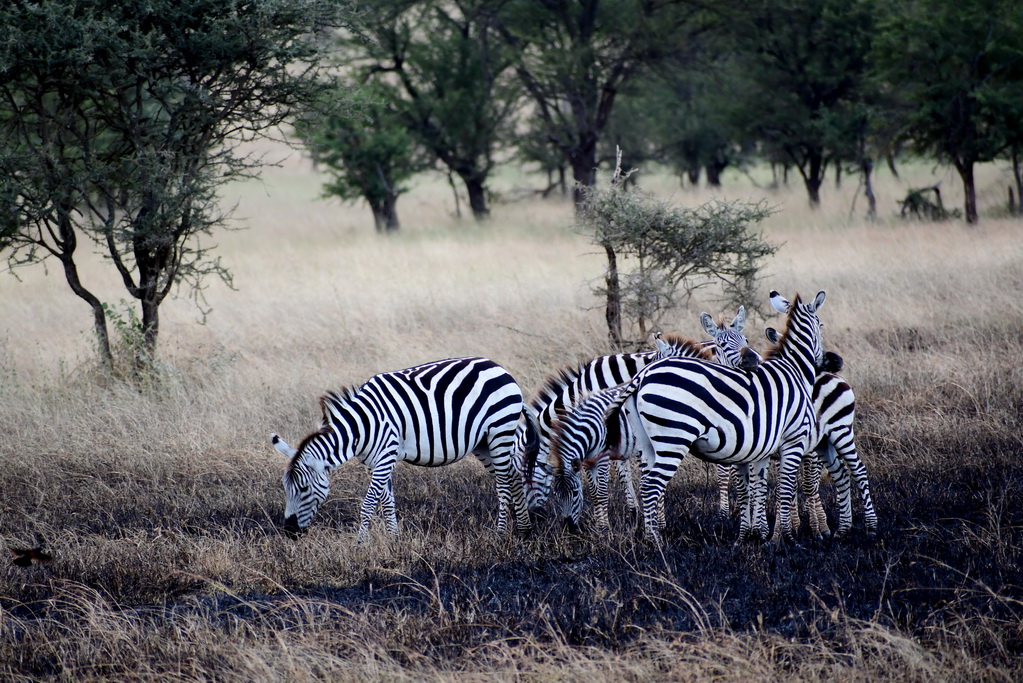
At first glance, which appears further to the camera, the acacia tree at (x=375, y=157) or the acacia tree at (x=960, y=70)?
the acacia tree at (x=375, y=157)

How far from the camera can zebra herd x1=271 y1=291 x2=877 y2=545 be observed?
5.59 m

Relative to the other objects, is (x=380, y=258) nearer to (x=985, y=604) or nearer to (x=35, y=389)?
(x=35, y=389)

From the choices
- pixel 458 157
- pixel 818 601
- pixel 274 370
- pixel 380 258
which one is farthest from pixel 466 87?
pixel 818 601

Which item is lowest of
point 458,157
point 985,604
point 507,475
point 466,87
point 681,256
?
point 985,604

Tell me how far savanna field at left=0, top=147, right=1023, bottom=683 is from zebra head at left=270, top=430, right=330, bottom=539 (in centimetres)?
18

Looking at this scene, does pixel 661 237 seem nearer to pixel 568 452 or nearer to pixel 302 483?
pixel 568 452

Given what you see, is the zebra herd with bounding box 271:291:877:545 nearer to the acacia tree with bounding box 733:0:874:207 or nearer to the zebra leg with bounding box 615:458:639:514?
the zebra leg with bounding box 615:458:639:514

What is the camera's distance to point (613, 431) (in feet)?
20.0

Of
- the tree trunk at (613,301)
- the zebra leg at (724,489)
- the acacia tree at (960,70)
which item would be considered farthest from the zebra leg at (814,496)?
the acacia tree at (960,70)

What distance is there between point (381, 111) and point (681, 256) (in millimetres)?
17632

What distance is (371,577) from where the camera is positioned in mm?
5465

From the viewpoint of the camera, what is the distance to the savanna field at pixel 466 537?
4.38 metres

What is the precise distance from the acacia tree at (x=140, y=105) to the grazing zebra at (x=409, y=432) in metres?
4.64

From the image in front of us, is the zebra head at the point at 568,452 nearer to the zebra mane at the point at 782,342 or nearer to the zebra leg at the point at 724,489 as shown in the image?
the zebra leg at the point at 724,489
